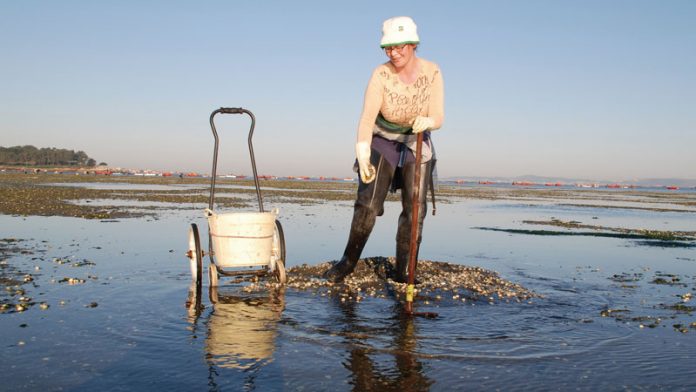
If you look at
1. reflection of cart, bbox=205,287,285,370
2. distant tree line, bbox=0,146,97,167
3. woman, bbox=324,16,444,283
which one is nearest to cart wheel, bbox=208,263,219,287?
A: reflection of cart, bbox=205,287,285,370

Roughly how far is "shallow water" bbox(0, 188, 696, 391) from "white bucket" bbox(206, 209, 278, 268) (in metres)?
0.52

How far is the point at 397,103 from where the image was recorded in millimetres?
7695

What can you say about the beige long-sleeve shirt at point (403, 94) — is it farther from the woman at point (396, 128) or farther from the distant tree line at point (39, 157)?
the distant tree line at point (39, 157)

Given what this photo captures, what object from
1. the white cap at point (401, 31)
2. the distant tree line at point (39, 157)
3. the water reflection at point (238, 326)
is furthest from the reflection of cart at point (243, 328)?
the distant tree line at point (39, 157)

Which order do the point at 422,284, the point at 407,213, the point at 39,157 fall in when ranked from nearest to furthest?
1. the point at 407,213
2. the point at 422,284
3. the point at 39,157

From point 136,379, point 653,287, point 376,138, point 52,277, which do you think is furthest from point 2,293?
point 653,287

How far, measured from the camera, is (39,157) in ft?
529

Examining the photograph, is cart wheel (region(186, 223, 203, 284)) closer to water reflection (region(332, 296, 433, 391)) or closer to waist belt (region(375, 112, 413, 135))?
water reflection (region(332, 296, 433, 391))

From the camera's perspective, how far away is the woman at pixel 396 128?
7188 millimetres

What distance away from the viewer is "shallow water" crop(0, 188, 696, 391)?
4.45 m

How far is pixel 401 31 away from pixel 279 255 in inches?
136

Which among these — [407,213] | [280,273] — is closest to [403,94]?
[407,213]

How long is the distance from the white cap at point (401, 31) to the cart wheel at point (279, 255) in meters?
2.90

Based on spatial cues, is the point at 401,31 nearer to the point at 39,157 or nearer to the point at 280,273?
the point at 280,273
